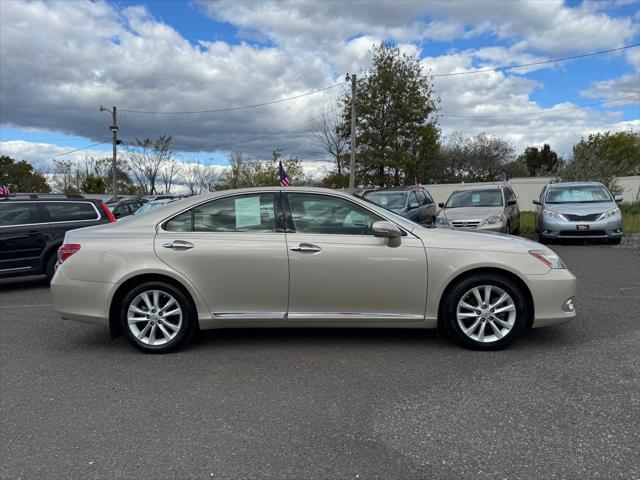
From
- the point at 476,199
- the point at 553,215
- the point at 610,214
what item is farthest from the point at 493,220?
the point at 610,214

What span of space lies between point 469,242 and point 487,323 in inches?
29.5

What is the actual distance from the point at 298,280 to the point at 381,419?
1.58 m

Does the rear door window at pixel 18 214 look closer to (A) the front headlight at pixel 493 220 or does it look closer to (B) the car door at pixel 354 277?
(B) the car door at pixel 354 277

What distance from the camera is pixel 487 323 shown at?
4473 millimetres

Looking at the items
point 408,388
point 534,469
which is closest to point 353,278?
point 408,388

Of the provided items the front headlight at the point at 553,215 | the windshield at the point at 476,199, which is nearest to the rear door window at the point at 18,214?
the windshield at the point at 476,199

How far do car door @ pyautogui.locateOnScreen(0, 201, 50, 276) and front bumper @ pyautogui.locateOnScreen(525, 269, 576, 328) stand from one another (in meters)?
7.90

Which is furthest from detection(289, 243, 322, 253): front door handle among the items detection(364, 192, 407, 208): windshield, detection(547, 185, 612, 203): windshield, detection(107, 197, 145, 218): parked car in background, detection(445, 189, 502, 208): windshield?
detection(107, 197, 145, 218): parked car in background

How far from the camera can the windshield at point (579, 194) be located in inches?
501

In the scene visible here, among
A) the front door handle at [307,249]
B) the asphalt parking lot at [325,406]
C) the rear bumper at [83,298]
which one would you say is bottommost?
the asphalt parking lot at [325,406]

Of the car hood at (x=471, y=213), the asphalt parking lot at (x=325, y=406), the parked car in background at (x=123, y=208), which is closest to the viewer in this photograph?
the asphalt parking lot at (x=325, y=406)

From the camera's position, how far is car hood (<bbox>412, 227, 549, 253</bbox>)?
446 centimetres

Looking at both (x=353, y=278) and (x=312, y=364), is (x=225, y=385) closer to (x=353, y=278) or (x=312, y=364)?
(x=312, y=364)

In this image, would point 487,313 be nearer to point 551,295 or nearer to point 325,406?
point 551,295
